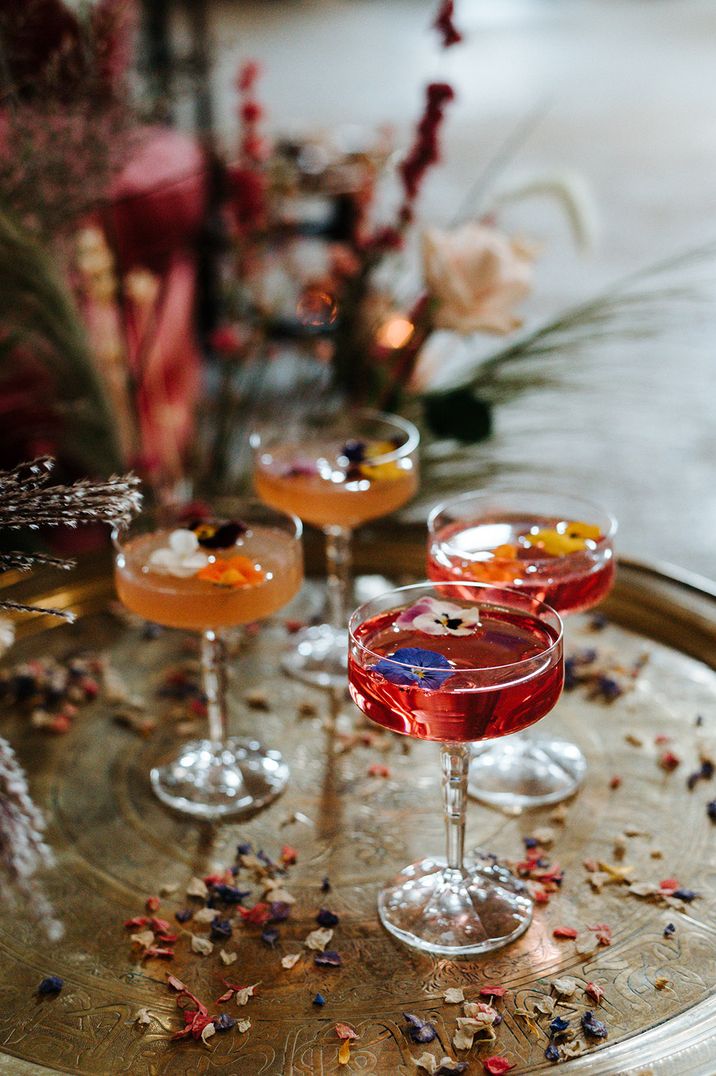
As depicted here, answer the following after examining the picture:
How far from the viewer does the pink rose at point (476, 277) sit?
5.53 feet

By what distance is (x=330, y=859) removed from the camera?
4.05 ft

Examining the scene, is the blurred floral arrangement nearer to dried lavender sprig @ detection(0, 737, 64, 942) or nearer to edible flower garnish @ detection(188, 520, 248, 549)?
edible flower garnish @ detection(188, 520, 248, 549)

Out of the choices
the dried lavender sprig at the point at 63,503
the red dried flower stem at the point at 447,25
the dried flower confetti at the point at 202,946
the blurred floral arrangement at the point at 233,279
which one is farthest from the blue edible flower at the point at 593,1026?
the red dried flower stem at the point at 447,25

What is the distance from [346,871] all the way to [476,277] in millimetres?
867

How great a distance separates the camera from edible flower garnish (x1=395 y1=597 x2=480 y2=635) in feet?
3.84

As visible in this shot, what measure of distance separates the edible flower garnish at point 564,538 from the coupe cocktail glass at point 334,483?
0.82 ft

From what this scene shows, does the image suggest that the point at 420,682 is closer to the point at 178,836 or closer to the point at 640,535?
the point at 178,836

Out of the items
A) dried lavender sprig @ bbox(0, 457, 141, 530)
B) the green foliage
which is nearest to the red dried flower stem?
the green foliage

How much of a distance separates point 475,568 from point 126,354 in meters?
1.08

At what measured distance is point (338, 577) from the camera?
5.66 ft

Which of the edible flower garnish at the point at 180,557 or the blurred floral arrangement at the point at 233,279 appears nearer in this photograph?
the edible flower garnish at the point at 180,557

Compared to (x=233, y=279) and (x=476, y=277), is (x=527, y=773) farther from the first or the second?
(x=233, y=279)

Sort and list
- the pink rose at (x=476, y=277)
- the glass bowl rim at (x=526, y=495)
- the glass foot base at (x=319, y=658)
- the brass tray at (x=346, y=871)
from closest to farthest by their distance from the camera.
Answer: the brass tray at (x=346, y=871), the glass bowl rim at (x=526, y=495), the glass foot base at (x=319, y=658), the pink rose at (x=476, y=277)

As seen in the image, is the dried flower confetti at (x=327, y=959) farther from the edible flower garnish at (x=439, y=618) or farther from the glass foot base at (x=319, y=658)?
the glass foot base at (x=319, y=658)
